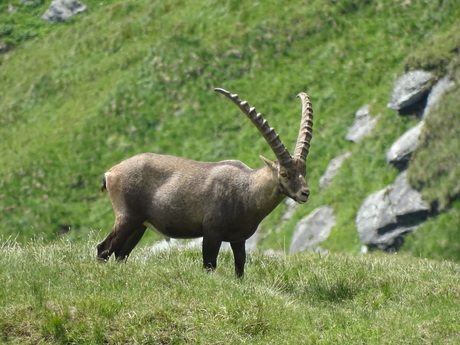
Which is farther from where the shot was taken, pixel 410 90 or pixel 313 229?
pixel 410 90

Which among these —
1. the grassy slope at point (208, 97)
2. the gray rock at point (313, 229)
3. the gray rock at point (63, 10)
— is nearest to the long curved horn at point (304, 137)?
the gray rock at point (313, 229)

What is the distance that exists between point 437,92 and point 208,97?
39.3ft

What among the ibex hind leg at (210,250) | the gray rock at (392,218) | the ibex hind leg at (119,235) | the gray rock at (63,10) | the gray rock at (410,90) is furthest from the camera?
the gray rock at (63,10)

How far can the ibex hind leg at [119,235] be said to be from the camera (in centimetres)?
1389

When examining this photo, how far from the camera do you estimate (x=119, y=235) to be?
547 inches

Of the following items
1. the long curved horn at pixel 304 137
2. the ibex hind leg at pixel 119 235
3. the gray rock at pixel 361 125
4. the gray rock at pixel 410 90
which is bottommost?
the gray rock at pixel 361 125

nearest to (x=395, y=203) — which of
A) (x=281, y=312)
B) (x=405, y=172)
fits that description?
(x=405, y=172)

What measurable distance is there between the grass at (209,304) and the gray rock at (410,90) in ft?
68.0

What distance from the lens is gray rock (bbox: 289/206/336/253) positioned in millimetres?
30453

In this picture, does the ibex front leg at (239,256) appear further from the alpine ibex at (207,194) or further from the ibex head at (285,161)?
the ibex head at (285,161)

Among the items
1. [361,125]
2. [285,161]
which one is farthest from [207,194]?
[361,125]

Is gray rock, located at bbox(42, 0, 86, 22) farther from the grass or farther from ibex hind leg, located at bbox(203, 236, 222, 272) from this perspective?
ibex hind leg, located at bbox(203, 236, 222, 272)

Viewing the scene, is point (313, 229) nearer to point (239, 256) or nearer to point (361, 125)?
point (361, 125)

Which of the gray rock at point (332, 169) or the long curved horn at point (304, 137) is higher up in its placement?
the long curved horn at point (304, 137)
